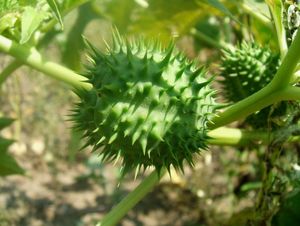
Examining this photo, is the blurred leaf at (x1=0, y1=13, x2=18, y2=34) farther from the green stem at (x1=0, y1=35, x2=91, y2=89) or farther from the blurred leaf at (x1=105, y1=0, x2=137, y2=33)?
the blurred leaf at (x1=105, y1=0, x2=137, y2=33)

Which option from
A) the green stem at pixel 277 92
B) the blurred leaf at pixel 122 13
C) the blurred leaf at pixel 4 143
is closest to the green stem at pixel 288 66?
the green stem at pixel 277 92

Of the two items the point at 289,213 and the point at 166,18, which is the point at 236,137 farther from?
the point at 166,18

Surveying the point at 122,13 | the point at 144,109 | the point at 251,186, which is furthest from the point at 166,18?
the point at 144,109

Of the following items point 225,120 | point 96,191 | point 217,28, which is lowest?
point 96,191

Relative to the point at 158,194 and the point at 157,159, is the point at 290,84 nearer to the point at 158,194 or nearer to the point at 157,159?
the point at 157,159

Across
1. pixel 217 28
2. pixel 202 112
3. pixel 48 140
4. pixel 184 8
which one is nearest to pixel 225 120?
pixel 202 112
